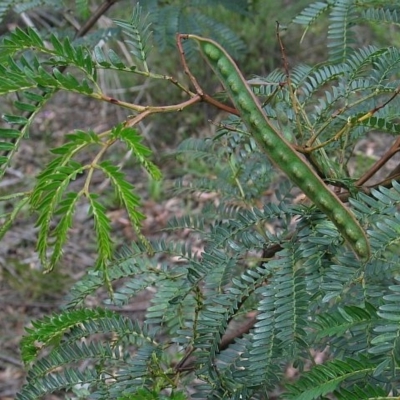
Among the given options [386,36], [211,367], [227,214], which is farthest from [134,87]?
[211,367]

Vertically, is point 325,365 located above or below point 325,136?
below

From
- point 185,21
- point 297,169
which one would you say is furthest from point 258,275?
point 185,21

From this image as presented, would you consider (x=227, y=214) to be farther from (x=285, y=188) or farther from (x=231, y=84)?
(x=231, y=84)

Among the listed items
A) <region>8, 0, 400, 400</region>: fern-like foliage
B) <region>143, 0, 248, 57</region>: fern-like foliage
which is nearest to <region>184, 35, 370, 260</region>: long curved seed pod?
<region>8, 0, 400, 400</region>: fern-like foliage

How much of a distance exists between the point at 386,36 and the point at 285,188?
2771mm

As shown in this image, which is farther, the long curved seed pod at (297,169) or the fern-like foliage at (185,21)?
the fern-like foliage at (185,21)

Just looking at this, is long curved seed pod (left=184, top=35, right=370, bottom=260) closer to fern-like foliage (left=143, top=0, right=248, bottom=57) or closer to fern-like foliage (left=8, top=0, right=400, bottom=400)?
fern-like foliage (left=8, top=0, right=400, bottom=400)

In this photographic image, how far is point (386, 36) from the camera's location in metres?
3.69

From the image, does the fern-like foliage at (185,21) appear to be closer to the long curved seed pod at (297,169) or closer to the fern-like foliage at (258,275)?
the fern-like foliage at (258,275)

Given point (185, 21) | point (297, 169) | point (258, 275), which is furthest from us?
point (185, 21)

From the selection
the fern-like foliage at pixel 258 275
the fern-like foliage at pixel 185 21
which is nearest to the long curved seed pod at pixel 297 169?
the fern-like foliage at pixel 258 275

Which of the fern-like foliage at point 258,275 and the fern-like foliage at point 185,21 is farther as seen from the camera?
the fern-like foliage at point 185,21

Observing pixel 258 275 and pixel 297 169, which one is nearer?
pixel 297 169

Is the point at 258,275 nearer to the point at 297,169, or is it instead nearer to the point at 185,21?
the point at 297,169
